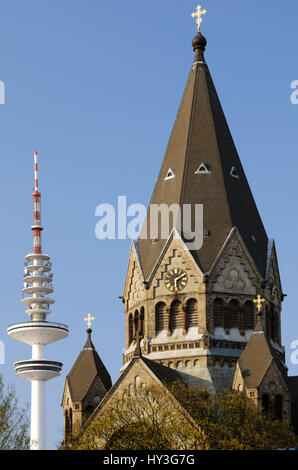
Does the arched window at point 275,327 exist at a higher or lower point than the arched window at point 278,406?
higher

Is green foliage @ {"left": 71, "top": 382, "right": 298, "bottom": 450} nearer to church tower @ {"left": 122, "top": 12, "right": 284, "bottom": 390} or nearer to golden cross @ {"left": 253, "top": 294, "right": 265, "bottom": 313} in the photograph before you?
church tower @ {"left": 122, "top": 12, "right": 284, "bottom": 390}

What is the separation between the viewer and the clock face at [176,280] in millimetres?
72562

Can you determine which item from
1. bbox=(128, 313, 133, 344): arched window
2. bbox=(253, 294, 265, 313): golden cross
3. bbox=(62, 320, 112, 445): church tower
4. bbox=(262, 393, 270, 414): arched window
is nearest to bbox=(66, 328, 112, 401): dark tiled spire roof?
bbox=(62, 320, 112, 445): church tower

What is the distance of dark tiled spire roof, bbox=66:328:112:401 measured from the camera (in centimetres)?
7162

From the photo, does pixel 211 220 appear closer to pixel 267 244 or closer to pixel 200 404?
pixel 267 244

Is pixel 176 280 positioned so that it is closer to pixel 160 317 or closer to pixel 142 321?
pixel 160 317

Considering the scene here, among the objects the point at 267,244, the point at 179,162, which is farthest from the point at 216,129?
the point at 267,244

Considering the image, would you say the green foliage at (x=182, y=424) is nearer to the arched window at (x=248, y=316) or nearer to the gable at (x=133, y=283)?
the arched window at (x=248, y=316)

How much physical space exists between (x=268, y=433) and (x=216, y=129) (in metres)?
26.3

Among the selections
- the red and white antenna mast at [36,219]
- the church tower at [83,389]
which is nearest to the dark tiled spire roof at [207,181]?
the church tower at [83,389]

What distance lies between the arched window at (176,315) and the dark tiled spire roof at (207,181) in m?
2.88

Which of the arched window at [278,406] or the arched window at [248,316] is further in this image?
the arched window at [248,316]

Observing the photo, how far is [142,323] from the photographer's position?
74.2 metres

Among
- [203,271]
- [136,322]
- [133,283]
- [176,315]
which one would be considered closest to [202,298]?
[203,271]
